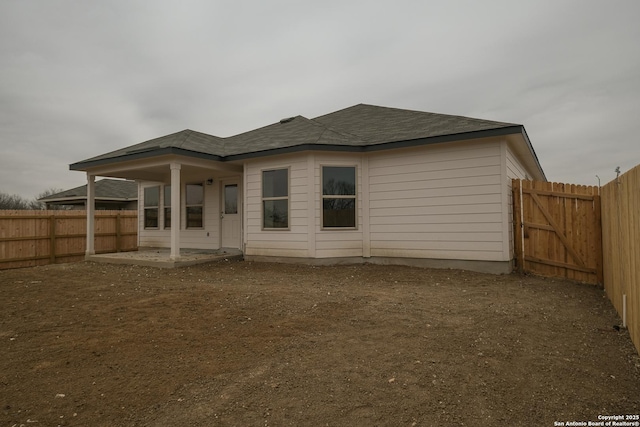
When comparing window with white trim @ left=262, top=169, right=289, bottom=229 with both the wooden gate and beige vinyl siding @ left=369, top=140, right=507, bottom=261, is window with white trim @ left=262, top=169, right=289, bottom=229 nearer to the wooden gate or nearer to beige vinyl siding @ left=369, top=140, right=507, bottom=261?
beige vinyl siding @ left=369, top=140, right=507, bottom=261

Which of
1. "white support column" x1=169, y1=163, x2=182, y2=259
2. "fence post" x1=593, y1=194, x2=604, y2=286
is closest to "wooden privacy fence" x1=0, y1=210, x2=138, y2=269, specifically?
"white support column" x1=169, y1=163, x2=182, y2=259

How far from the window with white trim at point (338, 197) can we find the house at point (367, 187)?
27 mm

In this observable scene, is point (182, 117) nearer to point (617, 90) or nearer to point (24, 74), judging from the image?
point (24, 74)

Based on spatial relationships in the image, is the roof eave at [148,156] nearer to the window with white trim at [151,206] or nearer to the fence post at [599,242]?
the window with white trim at [151,206]

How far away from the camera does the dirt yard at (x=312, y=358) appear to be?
245cm

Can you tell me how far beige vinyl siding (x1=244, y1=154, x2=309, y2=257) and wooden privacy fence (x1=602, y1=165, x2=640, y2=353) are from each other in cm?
621

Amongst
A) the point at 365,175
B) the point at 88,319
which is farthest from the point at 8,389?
the point at 365,175

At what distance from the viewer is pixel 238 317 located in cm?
470

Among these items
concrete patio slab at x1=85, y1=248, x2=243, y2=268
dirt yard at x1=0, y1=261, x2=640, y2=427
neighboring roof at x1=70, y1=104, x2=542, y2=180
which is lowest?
dirt yard at x1=0, y1=261, x2=640, y2=427

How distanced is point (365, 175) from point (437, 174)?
1.92 metres

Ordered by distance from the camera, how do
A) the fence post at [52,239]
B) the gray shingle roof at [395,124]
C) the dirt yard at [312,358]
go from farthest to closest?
1. the fence post at [52,239]
2. the gray shingle roof at [395,124]
3. the dirt yard at [312,358]

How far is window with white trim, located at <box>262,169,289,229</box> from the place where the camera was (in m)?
9.53

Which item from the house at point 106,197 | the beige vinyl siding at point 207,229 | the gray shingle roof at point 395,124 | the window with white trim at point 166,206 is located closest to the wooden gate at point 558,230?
the gray shingle roof at point 395,124

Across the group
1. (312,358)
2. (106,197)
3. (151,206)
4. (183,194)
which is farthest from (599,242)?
(106,197)
